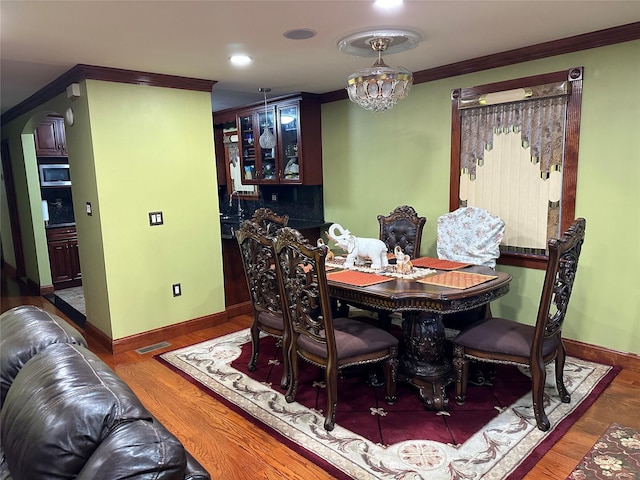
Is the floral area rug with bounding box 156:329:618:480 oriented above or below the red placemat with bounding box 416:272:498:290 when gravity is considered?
below

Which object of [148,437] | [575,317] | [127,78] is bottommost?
[575,317]

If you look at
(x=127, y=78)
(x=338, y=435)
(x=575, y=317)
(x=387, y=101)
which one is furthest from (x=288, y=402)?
(x=127, y=78)

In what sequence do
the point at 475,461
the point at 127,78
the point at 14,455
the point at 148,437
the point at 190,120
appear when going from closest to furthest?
the point at 148,437 → the point at 14,455 → the point at 475,461 → the point at 127,78 → the point at 190,120

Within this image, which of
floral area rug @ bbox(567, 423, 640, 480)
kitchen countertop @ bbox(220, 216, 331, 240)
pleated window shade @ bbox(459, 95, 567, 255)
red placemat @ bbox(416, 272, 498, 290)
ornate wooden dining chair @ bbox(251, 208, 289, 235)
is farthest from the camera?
kitchen countertop @ bbox(220, 216, 331, 240)

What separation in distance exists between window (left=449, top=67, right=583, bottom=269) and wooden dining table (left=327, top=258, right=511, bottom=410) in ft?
2.69

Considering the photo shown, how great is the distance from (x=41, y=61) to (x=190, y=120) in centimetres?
120

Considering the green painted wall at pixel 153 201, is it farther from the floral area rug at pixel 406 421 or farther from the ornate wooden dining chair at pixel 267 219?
the floral area rug at pixel 406 421

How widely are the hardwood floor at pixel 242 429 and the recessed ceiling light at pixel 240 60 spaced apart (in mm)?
2417

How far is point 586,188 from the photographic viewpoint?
324 cm

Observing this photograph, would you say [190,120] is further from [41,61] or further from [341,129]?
[341,129]

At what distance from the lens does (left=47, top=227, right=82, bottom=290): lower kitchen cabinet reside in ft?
18.7

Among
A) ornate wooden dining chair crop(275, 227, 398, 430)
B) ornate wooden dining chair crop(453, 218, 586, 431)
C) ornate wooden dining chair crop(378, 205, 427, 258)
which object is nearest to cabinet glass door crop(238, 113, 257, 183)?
ornate wooden dining chair crop(378, 205, 427, 258)

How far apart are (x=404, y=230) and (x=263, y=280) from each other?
1.49m

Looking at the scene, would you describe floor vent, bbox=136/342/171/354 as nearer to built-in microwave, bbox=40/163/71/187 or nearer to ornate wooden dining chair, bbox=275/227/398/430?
ornate wooden dining chair, bbox=275/227/398/430
